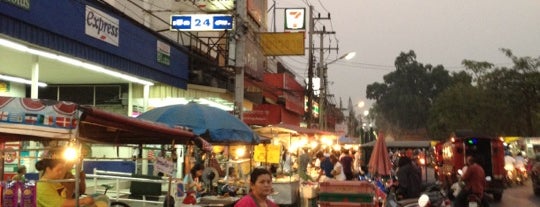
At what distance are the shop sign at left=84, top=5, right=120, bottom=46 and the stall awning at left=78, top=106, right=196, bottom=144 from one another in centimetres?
526

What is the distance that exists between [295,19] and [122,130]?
26863 millimetres

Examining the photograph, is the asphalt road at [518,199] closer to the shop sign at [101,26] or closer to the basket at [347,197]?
the basket at [347,197]

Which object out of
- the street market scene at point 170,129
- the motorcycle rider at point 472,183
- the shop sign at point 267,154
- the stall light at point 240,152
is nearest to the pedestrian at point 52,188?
the street market scene at point 170,129

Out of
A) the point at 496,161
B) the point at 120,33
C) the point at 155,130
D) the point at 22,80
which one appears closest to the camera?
the point at 155,130

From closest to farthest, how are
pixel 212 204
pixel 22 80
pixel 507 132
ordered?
pixel 212 204 < pixel 22 80 < pixel 507 132

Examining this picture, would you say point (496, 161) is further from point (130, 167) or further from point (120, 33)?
point (120, 33)

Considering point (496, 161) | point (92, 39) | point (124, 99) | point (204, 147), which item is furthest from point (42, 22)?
point (496, 161)

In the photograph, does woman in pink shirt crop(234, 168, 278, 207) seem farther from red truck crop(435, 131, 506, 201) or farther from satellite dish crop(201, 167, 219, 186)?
red truck crop(435, 131, 506, 201)

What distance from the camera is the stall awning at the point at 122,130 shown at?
21.9 feet

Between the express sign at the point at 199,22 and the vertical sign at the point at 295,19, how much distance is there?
14.1 m

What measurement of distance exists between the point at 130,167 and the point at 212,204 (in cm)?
834

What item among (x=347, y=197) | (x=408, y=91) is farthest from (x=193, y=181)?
(x=408, y=91)

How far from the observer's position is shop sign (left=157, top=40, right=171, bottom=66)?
19125 millimetres

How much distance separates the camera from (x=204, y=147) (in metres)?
10.1
